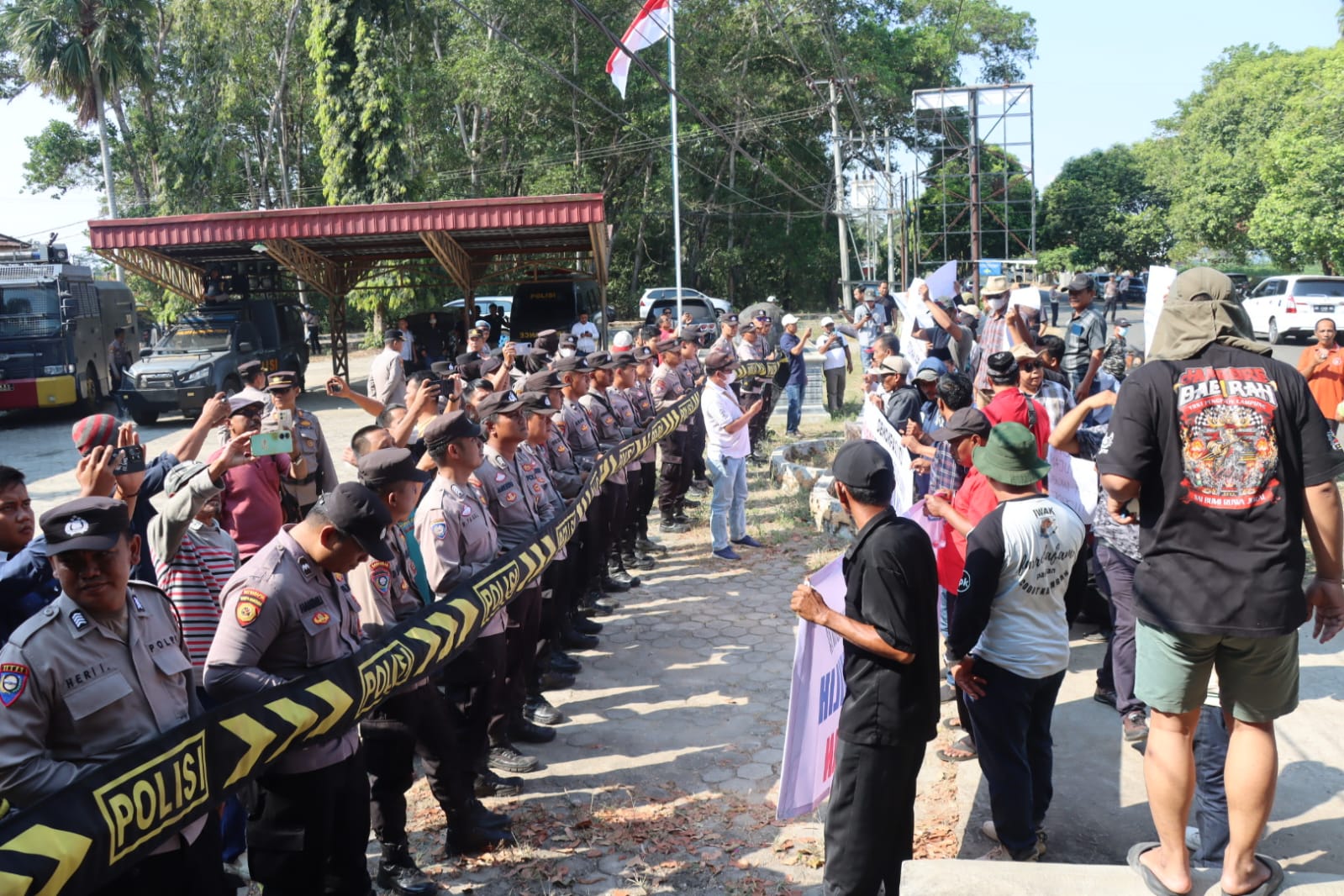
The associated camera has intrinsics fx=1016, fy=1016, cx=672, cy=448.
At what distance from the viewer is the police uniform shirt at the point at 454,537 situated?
4.84 meters

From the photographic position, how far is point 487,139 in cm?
3797

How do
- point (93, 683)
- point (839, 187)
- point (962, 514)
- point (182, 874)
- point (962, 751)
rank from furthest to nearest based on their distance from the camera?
1. point (839, 187)
2. point (962, 751)
3. point (962, 514)
4. point (182, 874)
5. point (93, 683)

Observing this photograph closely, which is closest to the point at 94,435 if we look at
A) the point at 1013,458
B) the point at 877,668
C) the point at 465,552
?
the point at 465,552

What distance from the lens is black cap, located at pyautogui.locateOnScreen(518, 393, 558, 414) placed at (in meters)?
6.47

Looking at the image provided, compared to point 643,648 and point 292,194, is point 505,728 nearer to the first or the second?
point 643,648

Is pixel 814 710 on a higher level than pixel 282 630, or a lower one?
lower

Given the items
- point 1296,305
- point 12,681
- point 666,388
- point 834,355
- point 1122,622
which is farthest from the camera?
point 1296,305

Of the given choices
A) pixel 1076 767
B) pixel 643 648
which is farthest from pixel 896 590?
pixel 643 648

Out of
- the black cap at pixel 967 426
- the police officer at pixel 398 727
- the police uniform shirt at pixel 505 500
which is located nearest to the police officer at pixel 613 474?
the police uniform shirt at pixel 505 500

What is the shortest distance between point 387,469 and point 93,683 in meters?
1.33

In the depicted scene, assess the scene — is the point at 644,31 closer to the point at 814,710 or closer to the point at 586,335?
the point at 586,335

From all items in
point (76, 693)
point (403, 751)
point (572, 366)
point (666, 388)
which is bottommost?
point (403, 751)

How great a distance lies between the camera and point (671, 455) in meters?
10.9

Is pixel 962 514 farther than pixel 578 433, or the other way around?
pixel 578 433
